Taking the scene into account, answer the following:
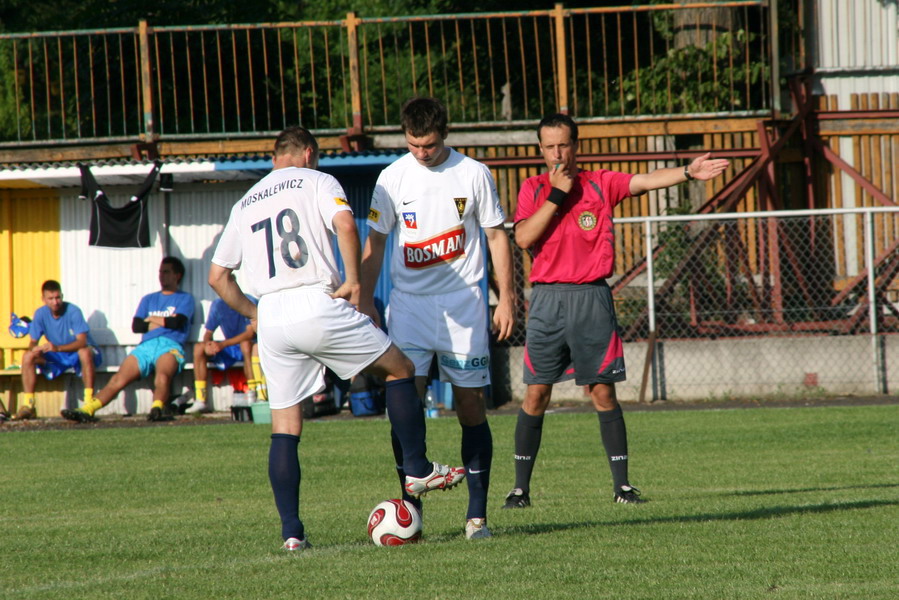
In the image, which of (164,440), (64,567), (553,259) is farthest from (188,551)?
(164,440)

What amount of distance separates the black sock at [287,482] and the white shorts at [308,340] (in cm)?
20

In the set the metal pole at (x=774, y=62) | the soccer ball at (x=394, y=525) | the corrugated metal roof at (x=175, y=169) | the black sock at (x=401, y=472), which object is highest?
the metal pole at (x=774, y=62)

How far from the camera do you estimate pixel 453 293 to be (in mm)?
6047

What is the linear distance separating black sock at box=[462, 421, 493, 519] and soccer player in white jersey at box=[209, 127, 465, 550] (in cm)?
42

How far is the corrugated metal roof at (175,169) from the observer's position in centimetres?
1459

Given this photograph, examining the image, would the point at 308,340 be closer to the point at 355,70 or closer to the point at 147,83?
the point at 355,70

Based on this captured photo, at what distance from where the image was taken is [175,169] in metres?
15.0

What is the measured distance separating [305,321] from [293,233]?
417mm

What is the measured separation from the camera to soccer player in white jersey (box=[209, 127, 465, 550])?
5.54 m

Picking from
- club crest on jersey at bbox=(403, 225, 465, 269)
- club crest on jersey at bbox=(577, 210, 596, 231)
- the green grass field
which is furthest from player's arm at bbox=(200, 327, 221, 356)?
club crest on jersey at bbox=(403, 225, 465, 269)

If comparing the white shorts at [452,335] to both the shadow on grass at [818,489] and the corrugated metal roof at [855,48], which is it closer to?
the shadow on grass at [818,489]

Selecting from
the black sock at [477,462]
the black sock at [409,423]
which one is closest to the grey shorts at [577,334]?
the black sock at [477,462]

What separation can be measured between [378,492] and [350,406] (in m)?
6.54

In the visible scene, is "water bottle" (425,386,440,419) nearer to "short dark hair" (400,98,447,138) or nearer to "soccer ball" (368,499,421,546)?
"soccer ball" (368,499,421,546)
